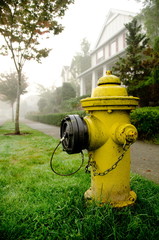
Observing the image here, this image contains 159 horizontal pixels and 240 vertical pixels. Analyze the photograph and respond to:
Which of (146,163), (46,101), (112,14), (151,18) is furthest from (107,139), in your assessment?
(46,101)

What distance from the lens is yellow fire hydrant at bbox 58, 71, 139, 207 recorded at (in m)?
1.48

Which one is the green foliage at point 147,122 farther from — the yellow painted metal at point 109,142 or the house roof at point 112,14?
the house roof at point 112,14

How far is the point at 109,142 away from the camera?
1.54 meters

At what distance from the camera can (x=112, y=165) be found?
153 cm

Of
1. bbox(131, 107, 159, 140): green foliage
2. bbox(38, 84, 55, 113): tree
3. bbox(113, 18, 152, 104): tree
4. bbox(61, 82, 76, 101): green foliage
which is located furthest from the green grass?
bbox(38, 84, 55, 113): tree

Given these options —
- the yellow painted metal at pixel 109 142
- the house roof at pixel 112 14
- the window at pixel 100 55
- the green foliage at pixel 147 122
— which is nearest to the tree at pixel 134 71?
the green foliage at pixel 147 122

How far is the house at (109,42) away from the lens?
17891mm

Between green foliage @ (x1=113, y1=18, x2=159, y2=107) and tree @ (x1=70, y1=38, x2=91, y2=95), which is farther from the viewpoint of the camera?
tree @ (x1=70, y1=38, x2=91, y2=95)

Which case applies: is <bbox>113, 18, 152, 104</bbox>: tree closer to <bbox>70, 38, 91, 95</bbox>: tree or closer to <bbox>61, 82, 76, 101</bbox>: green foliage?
<bbox>61, 82, 76, 101</bbox>: green foliage

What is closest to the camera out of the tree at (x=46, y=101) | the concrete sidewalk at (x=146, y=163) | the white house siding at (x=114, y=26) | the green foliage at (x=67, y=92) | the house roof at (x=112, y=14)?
the concrete sidewalk at (x=146, y=163)

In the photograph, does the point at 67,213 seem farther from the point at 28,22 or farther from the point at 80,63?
the point at 80,63

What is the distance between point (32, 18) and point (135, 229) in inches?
316

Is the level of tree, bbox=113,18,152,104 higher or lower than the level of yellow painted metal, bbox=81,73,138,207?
higher

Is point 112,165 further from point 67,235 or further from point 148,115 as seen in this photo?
point 148,115
